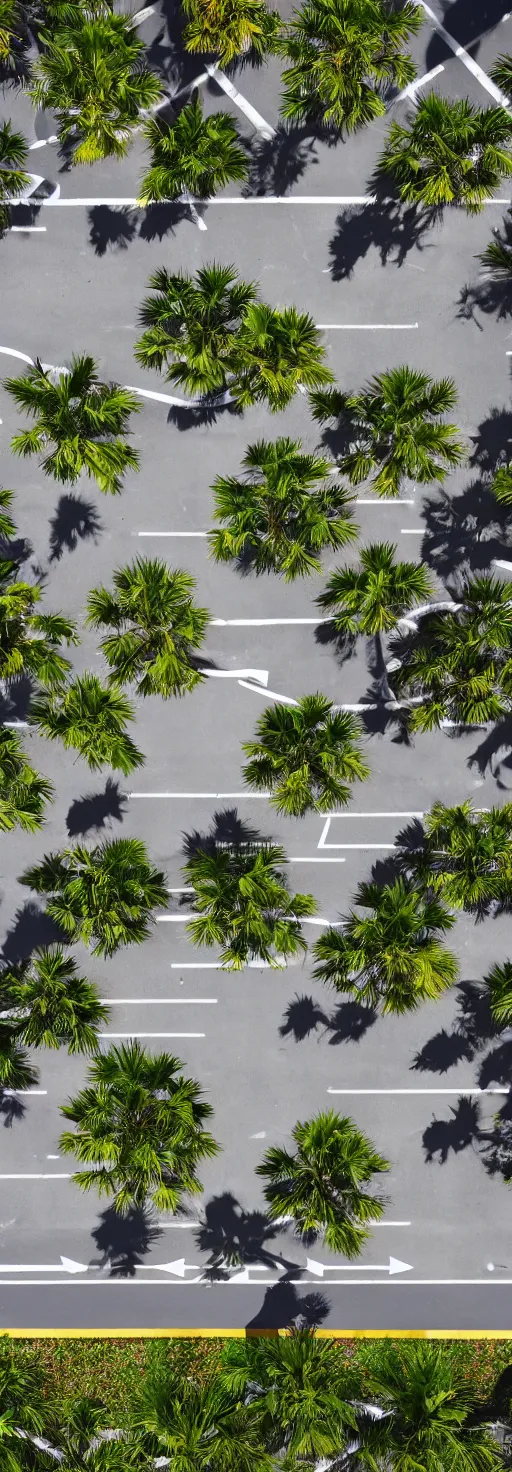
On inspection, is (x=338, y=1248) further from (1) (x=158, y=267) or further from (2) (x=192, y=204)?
(2) (x=192, y=204)

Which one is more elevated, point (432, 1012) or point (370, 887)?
point (370, 887)

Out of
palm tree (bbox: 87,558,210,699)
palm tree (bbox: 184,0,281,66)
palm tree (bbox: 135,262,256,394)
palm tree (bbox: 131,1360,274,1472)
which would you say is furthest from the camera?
palm tree (bbox: 87,558,210,699)

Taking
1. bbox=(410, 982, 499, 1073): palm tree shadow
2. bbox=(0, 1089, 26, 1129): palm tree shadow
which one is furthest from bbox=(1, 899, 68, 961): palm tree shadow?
bbox=(410, 982, 499, 1073): palm tree shadow

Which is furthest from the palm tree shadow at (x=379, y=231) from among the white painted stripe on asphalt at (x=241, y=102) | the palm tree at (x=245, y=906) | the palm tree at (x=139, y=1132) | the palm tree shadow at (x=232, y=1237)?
the palm tree shadow at (x=232, y=1237)

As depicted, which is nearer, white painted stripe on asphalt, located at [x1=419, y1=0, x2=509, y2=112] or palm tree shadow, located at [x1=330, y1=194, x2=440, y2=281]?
white painted stripe on asphalt, located at [x1=419, y1=0, x2=509, y2=112]

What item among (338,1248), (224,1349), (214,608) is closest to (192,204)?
(214,608)

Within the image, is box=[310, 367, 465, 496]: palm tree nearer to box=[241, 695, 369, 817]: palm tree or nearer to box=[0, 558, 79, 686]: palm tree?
box=[241, 695, 369, 817]: palm tree

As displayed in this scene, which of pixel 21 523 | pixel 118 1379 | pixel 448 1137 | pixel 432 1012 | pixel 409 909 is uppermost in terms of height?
pixel 21 523
